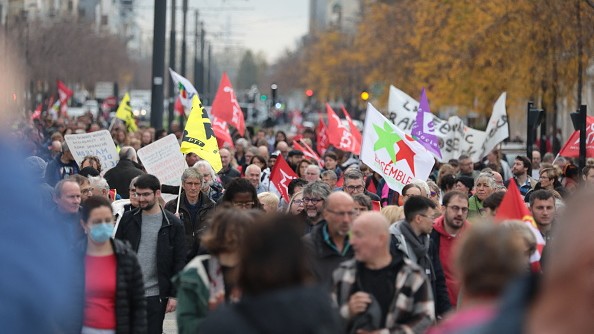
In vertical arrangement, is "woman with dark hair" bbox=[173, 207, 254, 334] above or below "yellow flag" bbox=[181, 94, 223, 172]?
above

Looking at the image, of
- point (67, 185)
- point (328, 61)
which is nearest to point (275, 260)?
point (67, 185)

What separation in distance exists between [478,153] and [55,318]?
57.6ft

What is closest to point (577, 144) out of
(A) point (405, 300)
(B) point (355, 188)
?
(B) point (355, 188)

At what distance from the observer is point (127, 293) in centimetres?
787

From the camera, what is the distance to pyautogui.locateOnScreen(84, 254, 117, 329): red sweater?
308 inches

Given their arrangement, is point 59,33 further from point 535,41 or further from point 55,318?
point 55,318

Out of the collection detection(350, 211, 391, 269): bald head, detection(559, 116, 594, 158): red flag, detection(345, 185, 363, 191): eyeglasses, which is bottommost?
detection(559, 116, 594, 158): red flag

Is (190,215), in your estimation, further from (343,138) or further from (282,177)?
(343,138)

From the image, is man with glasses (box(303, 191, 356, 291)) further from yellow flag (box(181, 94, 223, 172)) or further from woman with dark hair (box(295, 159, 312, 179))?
woman with dark hair (box(295, 159, 312, 179))

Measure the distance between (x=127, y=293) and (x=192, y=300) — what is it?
99 centimetres

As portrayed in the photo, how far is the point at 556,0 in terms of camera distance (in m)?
30.0

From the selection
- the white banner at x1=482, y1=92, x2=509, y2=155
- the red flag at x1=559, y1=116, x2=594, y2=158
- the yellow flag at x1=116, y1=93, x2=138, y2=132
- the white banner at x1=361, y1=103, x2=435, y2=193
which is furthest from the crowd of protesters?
the yellow flag at x1=116, y1=93, x2=138, y2=132

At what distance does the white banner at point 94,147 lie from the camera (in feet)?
57.1

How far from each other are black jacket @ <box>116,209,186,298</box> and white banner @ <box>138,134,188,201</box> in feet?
16.5
